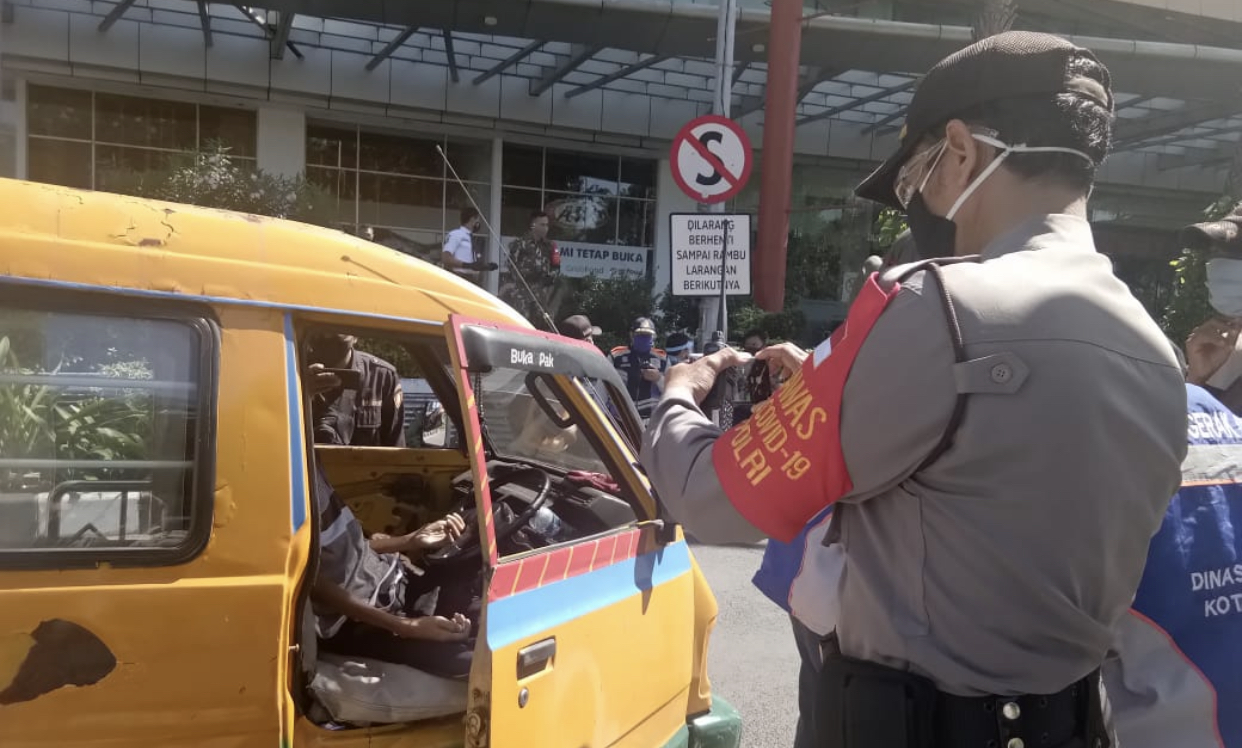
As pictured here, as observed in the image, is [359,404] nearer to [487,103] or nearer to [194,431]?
Result: [194,431]

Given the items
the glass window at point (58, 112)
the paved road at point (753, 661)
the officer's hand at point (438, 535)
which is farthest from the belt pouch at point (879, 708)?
the glass window at point (58, 112)

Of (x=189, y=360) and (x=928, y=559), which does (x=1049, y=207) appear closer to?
(x=928, y=559)

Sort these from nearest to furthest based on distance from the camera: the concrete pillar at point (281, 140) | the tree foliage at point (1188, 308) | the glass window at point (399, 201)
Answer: the tree foliage at point (1188, 308) → the concrete pillar at point (281, 140) → the glass window at point (399, 201)

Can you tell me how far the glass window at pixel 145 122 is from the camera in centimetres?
1499

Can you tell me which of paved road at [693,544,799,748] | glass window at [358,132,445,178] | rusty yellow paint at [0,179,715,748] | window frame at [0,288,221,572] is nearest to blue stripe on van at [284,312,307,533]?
rusty yellow paint at [0,179,715,748]

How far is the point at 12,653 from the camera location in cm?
168

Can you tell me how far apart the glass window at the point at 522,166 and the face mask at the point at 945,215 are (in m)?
16.8

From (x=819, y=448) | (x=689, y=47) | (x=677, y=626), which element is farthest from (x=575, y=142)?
(x=819, y=448)

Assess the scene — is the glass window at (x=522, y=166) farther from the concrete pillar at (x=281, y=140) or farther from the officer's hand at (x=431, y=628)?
the officer's hand at (x=431, y=628)

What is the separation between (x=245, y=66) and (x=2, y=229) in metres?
14.9

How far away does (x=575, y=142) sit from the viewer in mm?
17922

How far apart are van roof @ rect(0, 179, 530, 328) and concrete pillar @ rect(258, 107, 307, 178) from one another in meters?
14.7

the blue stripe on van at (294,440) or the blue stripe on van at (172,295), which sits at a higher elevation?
the blue stripe on van at (172,295)

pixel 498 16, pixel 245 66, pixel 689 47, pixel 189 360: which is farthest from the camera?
pixel 245 66
